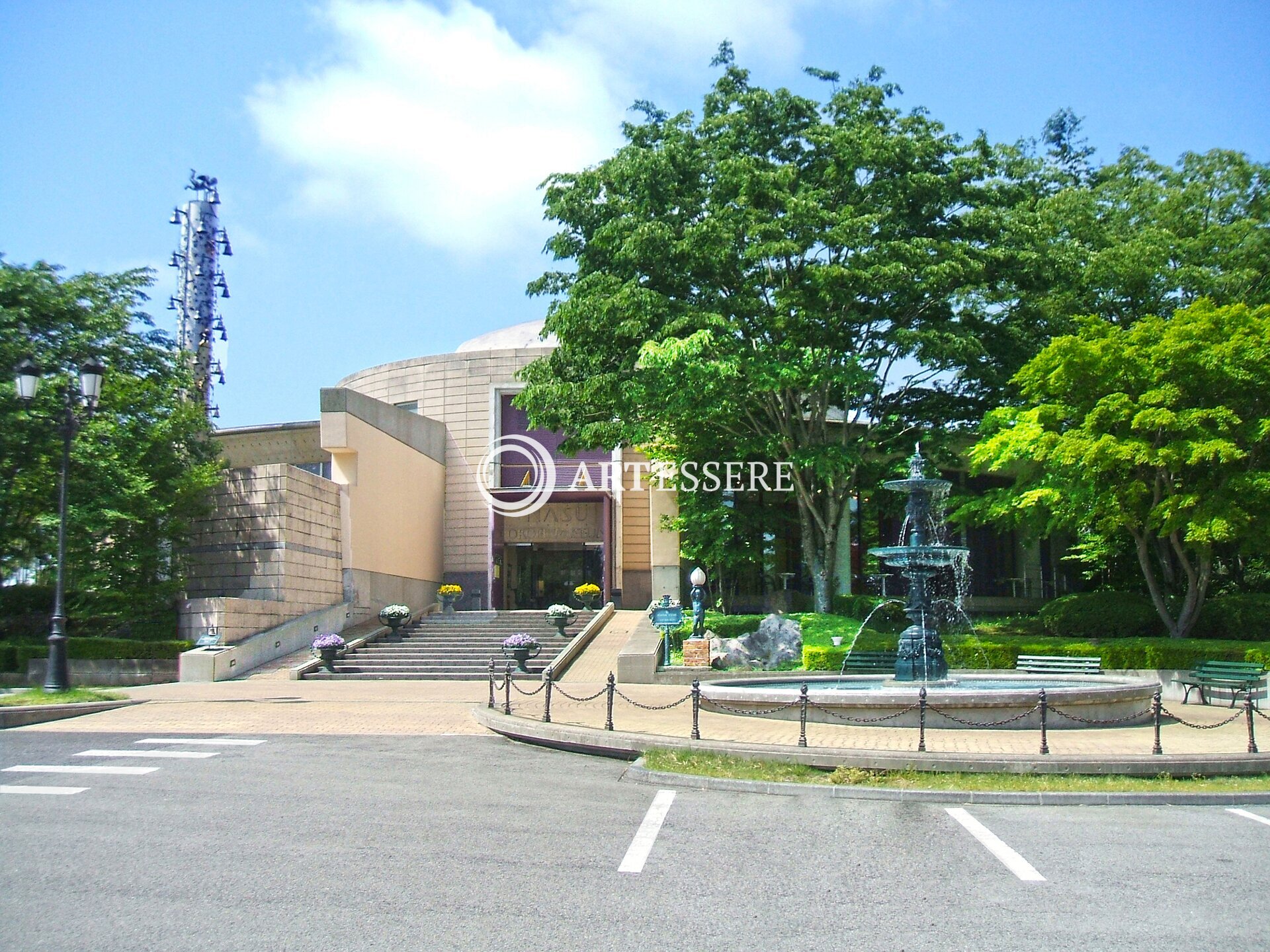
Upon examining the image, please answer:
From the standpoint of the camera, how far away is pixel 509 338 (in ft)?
139

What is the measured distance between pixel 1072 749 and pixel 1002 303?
16.4m

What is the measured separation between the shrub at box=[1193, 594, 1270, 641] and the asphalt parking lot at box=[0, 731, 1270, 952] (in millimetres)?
14331

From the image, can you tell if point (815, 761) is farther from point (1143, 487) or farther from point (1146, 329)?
point (1146, 329)

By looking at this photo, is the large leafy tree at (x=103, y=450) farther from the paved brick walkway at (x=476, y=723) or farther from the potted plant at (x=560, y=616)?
the potted plant at (x=560, y=616)

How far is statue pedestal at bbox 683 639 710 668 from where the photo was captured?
76.8 ft

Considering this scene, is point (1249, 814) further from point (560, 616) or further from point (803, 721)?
point (560, 616)

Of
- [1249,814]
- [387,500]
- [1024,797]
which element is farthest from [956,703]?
[387,500]

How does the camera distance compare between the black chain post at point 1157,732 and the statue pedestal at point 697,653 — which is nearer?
the black chain post at point 1157,732

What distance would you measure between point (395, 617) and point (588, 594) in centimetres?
745

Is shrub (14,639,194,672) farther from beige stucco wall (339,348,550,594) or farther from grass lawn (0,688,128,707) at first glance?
beige stucco wall (339,348,550,594)

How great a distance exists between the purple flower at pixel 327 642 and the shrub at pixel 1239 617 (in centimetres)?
1941

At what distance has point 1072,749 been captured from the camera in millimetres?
12320

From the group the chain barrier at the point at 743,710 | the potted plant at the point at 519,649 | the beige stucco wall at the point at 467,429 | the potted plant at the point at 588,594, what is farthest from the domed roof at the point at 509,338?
the chain barrier at the point at 743,710

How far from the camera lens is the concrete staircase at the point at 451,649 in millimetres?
25406
